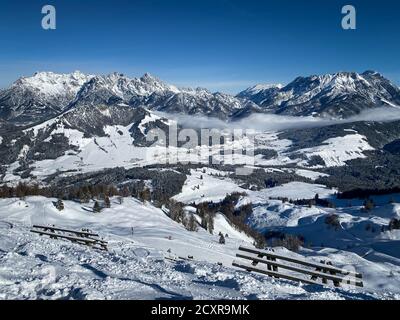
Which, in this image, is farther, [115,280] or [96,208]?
[96,208]

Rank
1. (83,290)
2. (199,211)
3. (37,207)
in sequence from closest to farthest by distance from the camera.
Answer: (83,290), (37,207), (199,211)

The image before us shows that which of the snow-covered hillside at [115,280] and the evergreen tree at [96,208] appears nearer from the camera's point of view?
the snow-covered hillside at [115,280]

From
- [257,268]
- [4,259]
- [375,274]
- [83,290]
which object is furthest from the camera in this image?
[375,274]

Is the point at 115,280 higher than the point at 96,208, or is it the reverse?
the point at 115,280

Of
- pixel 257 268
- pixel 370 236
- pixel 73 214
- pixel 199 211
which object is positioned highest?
pixel 257 268

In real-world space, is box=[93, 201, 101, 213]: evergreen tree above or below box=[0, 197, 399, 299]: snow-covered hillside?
below

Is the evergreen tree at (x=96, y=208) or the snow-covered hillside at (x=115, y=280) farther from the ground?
the snow-covered hillside at (x=115, y=280)

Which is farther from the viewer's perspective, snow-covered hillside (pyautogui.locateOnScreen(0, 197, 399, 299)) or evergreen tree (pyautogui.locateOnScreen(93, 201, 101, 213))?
evergreen tree (pyautogui.locateOnScreen(93, 201, 101, 213))
